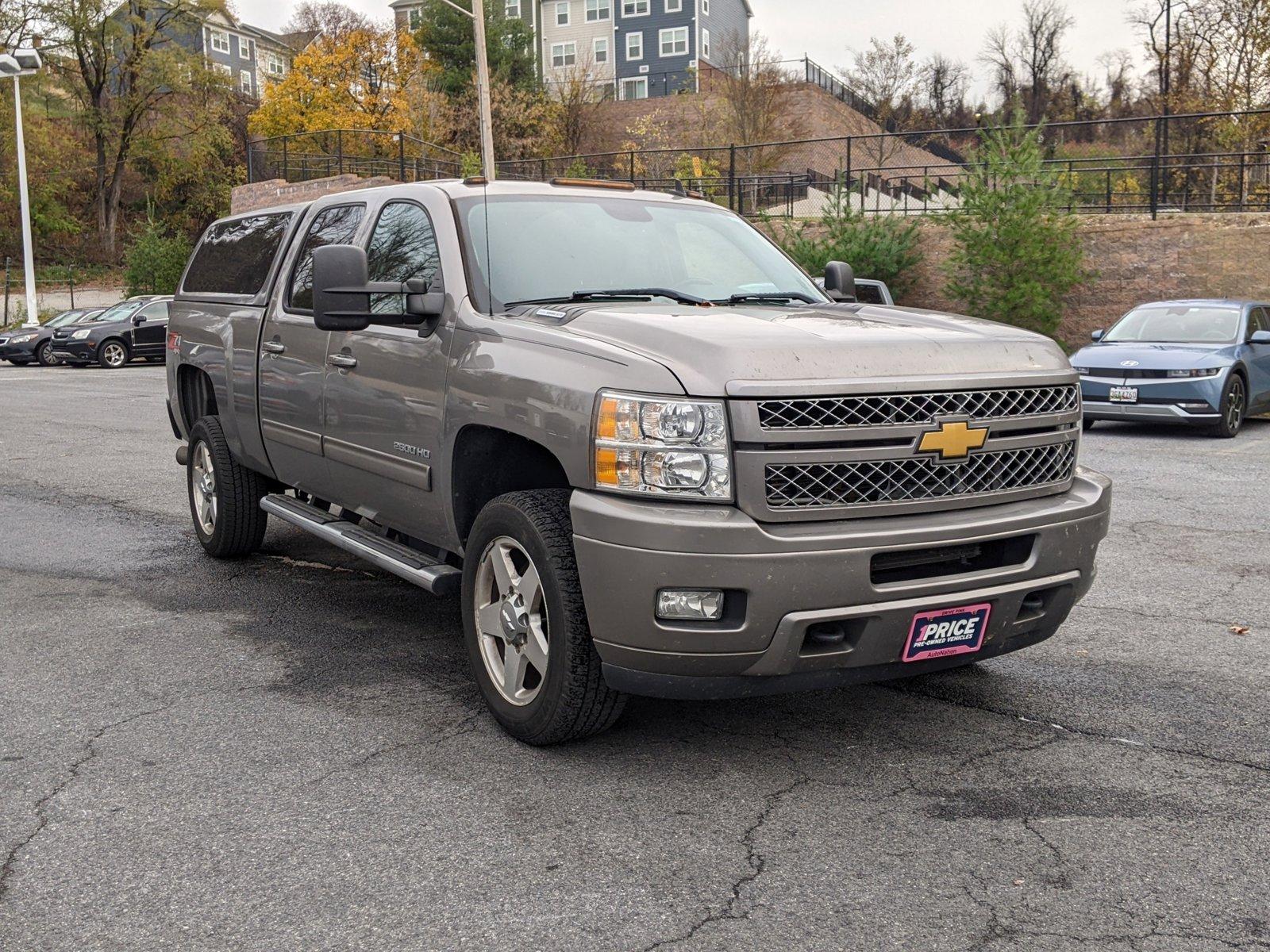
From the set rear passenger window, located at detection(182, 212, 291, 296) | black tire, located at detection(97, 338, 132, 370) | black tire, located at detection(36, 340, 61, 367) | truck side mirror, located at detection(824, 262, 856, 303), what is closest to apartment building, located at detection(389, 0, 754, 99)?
black tire, located at detection(97, 338, 132, 370)

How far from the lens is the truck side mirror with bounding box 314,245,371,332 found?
4762mm

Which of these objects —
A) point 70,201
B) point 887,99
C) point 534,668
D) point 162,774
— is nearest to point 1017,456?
point 534,668

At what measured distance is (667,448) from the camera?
3.76 meters

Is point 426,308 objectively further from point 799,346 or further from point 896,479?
point 896,479

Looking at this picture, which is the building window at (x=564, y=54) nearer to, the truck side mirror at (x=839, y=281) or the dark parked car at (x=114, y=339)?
the dark parked car at (x=114, y=339)

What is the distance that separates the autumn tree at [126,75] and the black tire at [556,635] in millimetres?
58570

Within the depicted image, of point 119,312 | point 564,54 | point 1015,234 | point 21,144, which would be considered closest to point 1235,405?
point 1015,234

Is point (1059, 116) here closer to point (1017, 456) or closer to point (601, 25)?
point (601, 25)

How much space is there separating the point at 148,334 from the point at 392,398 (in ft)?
87.3

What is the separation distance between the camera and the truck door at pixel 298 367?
5887mm

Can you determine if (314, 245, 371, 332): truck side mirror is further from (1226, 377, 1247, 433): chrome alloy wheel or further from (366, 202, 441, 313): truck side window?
(1226, 377, 1247, 433): chrome alloy wheel

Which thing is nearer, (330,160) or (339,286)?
(339,286)

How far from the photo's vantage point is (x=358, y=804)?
12.7ft

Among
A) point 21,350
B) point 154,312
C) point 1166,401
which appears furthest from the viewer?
point 154,312
